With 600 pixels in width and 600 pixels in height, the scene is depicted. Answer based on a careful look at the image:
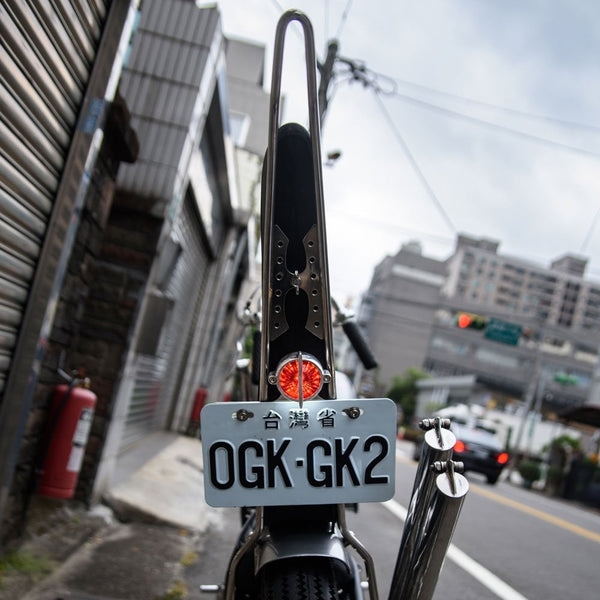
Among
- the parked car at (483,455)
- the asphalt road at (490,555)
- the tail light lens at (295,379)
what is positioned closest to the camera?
the tail light lens at (295,379)

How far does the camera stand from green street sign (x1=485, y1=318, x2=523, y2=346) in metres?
29.0

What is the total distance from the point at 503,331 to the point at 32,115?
2785cm

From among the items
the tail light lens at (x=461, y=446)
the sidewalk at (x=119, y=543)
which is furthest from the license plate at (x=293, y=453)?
the tail light lens at (x=461, y=446)

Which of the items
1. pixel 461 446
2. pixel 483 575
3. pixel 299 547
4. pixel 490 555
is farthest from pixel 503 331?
pixel 299 547

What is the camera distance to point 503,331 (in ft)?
95.8

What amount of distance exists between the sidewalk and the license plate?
184cm

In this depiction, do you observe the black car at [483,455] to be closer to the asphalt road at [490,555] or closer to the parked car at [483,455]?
the parked car at [483,455]

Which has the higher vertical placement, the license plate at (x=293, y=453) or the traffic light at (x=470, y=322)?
the traffic light at (x=470, y=322)

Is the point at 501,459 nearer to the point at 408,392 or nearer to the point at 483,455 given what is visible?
the point at 483,455

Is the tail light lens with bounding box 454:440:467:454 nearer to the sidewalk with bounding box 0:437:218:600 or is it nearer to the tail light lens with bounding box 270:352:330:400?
the sidewalk with bounding box 0:437:218:600

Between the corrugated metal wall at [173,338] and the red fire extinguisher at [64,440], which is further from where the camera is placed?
the corrugated metal wall at [173,338]

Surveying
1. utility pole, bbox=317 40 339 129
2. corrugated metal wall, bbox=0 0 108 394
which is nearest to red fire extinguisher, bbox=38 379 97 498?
corrugated metal wall, bbox=0 0 108 394

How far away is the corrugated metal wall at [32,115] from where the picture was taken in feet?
9.31

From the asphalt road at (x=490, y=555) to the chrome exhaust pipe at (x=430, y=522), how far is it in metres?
2.23
